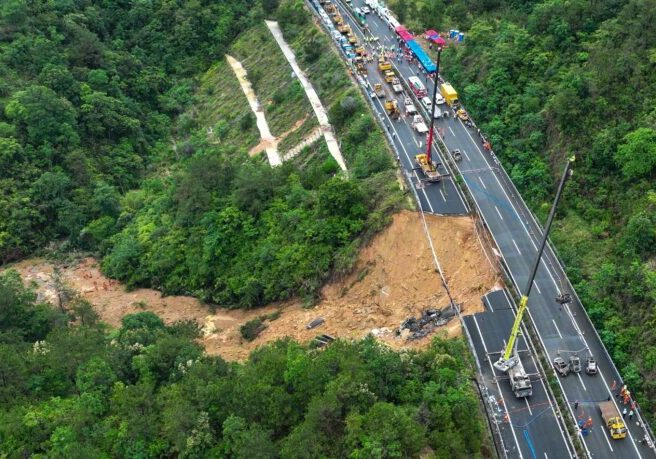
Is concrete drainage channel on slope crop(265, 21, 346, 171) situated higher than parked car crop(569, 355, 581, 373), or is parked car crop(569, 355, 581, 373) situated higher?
concrete drainage channel on slope crop(265, 21, 346, 171)

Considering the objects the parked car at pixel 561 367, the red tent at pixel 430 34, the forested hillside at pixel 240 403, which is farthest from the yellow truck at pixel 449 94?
the parked car at pixel 561 367

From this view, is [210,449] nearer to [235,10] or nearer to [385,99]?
[385,99]

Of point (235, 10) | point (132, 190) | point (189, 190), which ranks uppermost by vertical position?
point (235, 10)

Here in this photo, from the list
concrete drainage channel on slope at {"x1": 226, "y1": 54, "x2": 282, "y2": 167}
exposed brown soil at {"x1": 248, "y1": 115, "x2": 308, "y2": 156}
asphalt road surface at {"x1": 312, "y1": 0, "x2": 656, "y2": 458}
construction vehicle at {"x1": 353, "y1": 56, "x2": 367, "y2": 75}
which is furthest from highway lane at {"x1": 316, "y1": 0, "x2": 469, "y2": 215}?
concrete drainage channel on slope at {"x1": 226, "y1": 54, "x2": 282, "y2": 167}

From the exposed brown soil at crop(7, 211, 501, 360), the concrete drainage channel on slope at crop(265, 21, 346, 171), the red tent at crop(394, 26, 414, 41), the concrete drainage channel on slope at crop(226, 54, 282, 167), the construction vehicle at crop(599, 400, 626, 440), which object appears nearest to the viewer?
the construction vehicle at crop(599, 400, 626, 440)

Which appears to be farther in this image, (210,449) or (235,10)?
(235,10)

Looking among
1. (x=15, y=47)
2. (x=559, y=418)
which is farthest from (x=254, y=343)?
(x=15, y=47)

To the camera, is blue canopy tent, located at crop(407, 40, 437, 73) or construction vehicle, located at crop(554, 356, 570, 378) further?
blue canopy tent, located at crop(407, 40, 437, 73)

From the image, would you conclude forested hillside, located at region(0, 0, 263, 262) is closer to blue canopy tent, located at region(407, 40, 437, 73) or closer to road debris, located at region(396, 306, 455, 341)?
blue canopy tent, located at region(407, 40, 437, 73)
